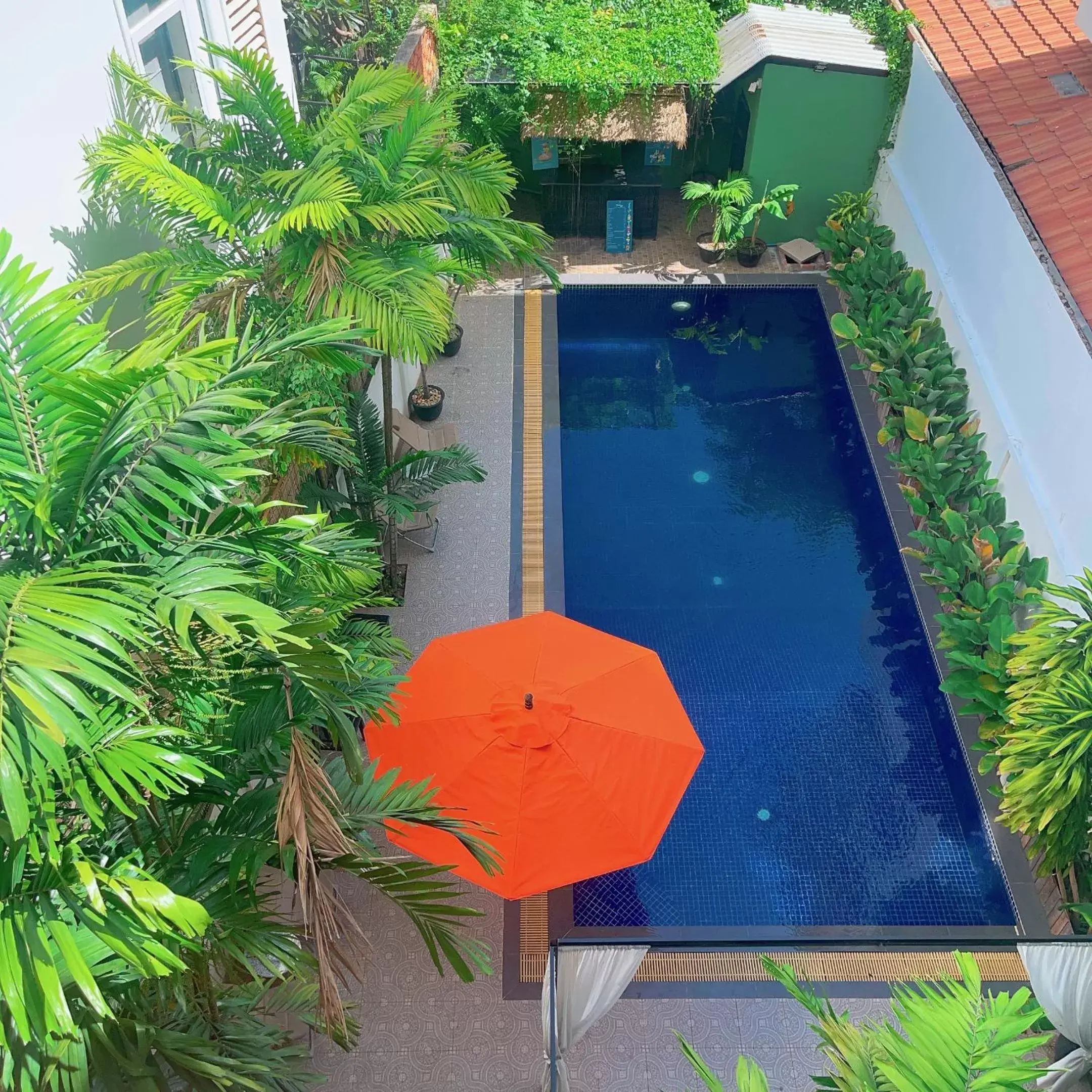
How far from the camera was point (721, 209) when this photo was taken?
14328 millimetres

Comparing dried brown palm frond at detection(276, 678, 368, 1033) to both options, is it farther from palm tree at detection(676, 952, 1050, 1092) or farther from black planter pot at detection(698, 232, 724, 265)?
black planter pot at detection(698, 232, 724, 265)

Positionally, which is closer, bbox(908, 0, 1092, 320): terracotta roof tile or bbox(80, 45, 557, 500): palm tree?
bbox(80, 45, 557, 500): palm tree

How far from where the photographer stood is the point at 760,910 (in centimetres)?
802

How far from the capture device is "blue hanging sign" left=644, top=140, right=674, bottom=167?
14.6 meters

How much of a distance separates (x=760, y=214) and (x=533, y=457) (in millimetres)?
5934

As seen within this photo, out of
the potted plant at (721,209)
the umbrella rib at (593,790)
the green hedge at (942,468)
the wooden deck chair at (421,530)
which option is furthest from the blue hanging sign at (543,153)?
the umbrella rib at (593,790)

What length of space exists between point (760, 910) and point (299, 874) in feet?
17.7

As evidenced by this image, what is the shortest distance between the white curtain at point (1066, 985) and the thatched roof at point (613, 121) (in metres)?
11.2

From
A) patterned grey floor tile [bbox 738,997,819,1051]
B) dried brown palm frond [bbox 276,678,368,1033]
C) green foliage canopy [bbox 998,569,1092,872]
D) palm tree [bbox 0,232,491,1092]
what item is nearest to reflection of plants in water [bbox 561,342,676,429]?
green foliage canopy [bbox 998,569,1092,872]

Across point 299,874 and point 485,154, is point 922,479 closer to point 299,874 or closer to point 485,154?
point 485,154

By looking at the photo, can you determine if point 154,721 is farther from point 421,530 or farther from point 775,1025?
point 421,530

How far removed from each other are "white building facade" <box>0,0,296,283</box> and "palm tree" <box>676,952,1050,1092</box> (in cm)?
536

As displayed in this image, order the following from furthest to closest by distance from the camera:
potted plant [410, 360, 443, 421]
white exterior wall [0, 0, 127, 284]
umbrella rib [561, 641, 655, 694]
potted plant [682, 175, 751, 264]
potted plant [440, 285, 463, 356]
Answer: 1. potted plant [682, 175, 751, 264]
2. potted plant [440, 285, 463, 356]
3. potted plant [410, 360, 443, 421]
4. umbrella rib [561, 641, 655, 694]
5. white exterior wall [0, 0, 127, 284]

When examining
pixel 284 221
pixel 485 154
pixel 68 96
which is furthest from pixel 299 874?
pixel 485 154
